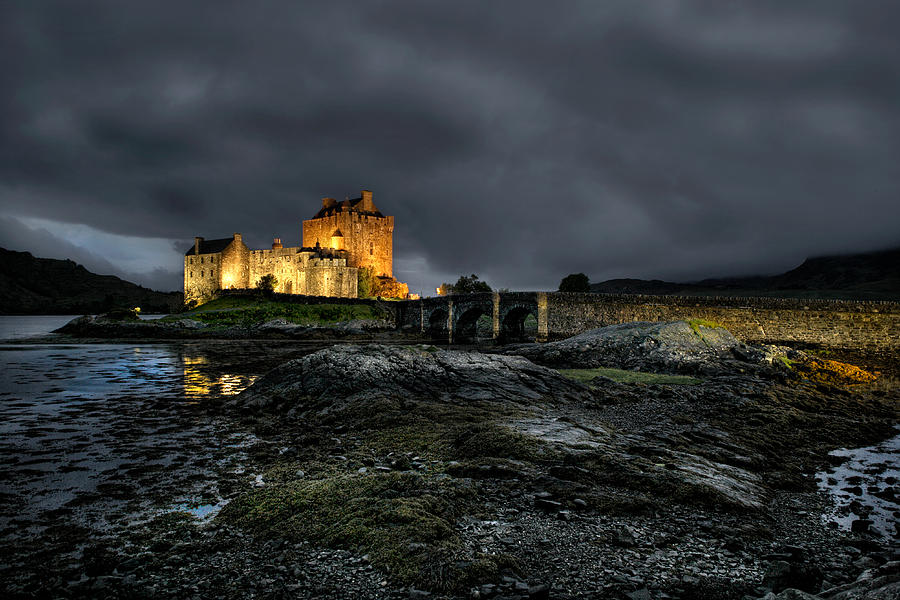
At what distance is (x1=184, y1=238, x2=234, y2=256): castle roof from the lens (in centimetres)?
9188

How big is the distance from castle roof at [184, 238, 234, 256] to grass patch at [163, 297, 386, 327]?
723 inches

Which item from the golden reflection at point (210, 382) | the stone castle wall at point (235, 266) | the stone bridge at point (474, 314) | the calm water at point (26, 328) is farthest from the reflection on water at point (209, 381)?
the stone castle wall at point (235, 266)

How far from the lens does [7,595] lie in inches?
188

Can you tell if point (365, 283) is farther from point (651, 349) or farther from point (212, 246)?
point (651, 349)

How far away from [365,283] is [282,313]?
85.4ft

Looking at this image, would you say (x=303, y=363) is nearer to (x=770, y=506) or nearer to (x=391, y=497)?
(x=391, y=497)

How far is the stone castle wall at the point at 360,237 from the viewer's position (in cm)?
9575

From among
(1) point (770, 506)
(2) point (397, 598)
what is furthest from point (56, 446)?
(1) point (770, 506)

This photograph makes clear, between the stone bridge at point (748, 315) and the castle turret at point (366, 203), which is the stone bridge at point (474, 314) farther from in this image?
the castle turret at point (366, 203)

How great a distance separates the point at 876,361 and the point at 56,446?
150 ft

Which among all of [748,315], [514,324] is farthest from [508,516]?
[514,324]

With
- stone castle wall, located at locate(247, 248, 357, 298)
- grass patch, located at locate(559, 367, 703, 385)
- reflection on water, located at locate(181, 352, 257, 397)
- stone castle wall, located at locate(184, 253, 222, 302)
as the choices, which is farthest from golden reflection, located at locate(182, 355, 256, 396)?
stone castle wall, located at locate(184, 253, 222, 302)

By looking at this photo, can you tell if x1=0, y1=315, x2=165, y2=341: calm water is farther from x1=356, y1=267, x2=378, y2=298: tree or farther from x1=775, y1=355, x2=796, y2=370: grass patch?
x1=775, y1=355, x2=796, y2=370: grass patch

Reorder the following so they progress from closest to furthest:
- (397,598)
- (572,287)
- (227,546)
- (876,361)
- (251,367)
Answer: (397,598) → (227,546) → (251,367) → (876,361) → (572,287)
